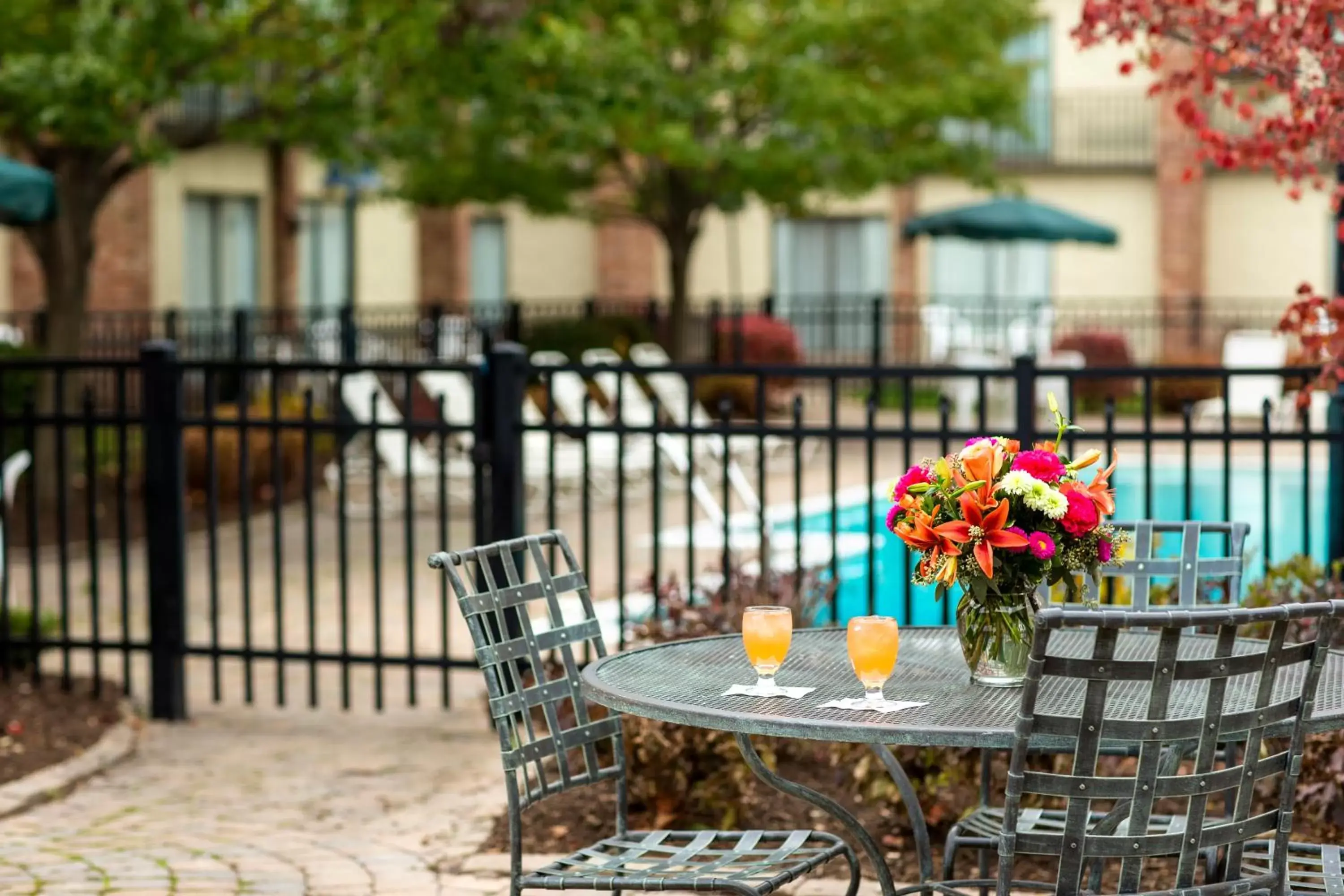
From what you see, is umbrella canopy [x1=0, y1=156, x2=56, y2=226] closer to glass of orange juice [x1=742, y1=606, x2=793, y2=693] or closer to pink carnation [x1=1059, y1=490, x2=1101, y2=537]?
glass of orange juice [x1=742, y1=606, x2=793, y2=693]

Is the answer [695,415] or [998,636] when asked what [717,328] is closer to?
[695,415]

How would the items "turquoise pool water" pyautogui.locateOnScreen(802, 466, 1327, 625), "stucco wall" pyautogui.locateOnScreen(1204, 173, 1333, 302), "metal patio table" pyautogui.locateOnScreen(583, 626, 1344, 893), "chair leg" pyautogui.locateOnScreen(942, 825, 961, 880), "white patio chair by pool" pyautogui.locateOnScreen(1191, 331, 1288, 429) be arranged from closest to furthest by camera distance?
"metal patio table" pyautogui.locateOnScreen(583, 626, 1344, 893) → "chair leg" pyautogui.locateOnScreen(942, 825, 961, 880) → "turquoise pool water" pyautogui.locateOnScreen(802, 466, 1327, 625) → "white patio chair by pool" pyautogui.locateOnScreen(1191, 331, 1288, 429) → "stucco wall" pyautogui.locateOnScreen(1204, 173, 1333, 302)

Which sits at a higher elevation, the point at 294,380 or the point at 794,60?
the point at 794,60

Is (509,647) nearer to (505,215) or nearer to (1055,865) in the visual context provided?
(1055,865)

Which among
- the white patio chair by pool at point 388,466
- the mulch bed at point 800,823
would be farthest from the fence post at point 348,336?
the mulch bed at point 800,823

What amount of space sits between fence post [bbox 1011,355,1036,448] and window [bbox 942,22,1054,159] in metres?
26.4

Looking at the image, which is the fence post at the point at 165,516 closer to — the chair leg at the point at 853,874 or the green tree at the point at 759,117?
the chair leg at the point at 853,874

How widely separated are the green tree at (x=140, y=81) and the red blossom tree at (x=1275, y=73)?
7106 millimetres

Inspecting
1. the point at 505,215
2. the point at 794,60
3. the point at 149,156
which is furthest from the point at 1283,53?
the point at 505,215

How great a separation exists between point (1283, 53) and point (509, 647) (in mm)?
3167

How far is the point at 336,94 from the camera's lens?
45.2 feet

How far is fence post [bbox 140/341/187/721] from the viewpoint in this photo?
779 centimetres

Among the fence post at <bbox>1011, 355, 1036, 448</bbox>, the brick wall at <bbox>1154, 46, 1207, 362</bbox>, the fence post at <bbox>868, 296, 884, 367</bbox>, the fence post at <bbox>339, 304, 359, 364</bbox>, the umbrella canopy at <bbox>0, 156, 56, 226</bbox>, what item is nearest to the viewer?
the fence post at <bbox>1011, 355, 1036, 448</bbox>

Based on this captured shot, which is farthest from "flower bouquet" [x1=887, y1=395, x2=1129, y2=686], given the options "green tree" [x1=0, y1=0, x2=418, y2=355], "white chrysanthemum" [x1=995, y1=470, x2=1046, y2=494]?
"green tree" [x1=0, y1=0, x2=418, y2=355]
